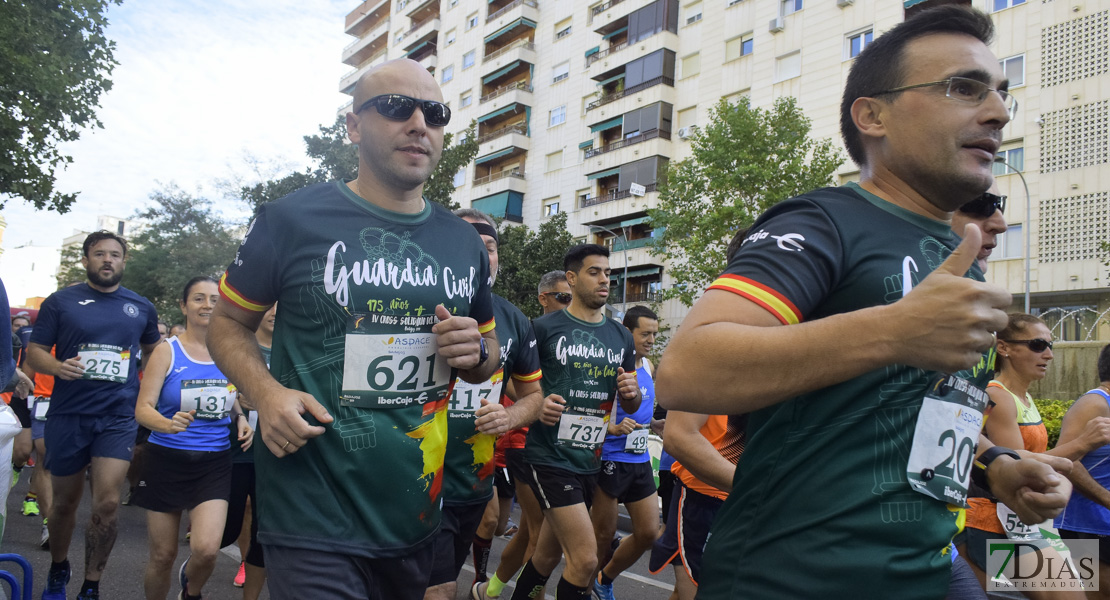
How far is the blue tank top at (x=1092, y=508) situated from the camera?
5.31m

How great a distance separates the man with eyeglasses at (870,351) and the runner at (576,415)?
377 centimetres

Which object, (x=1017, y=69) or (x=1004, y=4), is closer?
(x=1017, y=69)

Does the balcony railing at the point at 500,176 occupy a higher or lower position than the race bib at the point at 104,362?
higher

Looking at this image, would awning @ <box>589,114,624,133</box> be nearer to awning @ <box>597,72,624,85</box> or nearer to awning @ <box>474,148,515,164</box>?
awning @ <box>597,72,624,85</box>

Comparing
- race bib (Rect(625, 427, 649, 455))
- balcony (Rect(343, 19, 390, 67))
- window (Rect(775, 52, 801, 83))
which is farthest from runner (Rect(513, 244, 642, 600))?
balcony (Rect(343, 19, 390, 67))

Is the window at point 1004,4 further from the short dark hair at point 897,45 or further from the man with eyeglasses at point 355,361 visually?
the man with eyeglasses at point 355,361

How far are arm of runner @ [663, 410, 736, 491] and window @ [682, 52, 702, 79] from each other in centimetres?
3648

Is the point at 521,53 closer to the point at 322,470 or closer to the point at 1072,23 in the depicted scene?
the point at 1072,23

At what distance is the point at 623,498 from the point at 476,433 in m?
2.64

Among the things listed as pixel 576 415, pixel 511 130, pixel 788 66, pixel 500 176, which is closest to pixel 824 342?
pixel 576 415

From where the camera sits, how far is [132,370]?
676 centimetres

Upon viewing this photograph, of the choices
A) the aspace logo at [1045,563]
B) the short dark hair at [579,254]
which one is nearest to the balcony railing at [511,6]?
the short dark hair at [579,254]

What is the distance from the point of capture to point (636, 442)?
715 centimetres

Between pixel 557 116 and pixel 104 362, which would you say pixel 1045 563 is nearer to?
pixel 104 362
